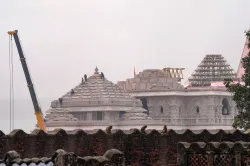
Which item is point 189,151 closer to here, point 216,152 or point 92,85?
point 216,152

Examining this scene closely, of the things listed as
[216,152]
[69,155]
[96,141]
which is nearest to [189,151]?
[216,152]

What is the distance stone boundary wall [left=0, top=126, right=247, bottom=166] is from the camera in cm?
2603

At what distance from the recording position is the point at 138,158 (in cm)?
2656

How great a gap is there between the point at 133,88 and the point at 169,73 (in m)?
6.74

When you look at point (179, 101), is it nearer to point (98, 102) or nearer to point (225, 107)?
point (225, 107)

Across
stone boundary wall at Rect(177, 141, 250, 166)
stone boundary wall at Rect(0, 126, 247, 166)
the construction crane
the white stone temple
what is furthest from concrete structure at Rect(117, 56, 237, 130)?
stone boundary wall at Rect(177, 141, 250, 166)

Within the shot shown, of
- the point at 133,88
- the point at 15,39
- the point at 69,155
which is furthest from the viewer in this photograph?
the point at 133,88

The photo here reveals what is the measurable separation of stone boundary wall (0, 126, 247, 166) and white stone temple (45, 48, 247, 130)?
79.8 m

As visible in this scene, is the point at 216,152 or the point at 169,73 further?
the point at 169,73

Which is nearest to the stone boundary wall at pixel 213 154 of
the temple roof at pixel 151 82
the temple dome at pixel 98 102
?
the temple dome at pixel 98 102

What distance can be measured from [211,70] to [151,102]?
11.6m

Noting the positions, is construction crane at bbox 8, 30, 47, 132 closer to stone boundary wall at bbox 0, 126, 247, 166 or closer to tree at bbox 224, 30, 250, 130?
tree at bbox 224, 30, 250, 130

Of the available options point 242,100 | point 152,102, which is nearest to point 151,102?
point 152,102

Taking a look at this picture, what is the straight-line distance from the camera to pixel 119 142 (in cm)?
2647
